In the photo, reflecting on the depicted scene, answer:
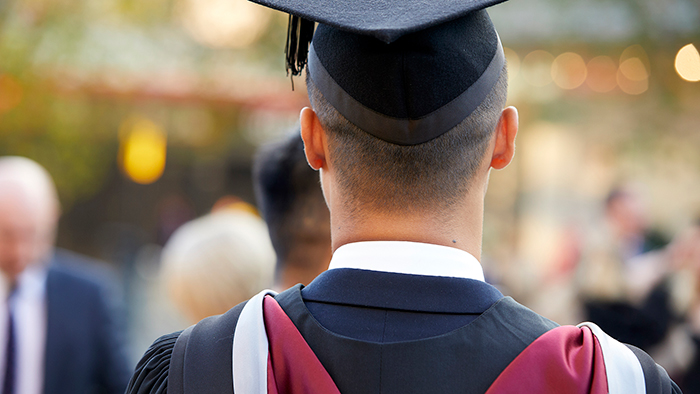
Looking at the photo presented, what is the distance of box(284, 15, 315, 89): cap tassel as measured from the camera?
1.42 metres

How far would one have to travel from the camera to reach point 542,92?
10.6 meters

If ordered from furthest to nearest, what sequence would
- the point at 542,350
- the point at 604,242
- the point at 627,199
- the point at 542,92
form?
the point at 542,92 → the point at 627,199 → the point at 604,242 → the point at 542,350

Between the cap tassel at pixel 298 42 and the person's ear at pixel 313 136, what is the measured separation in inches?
7.8

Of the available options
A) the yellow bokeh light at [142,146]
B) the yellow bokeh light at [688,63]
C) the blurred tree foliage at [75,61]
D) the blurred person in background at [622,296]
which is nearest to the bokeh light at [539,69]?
the yellow bokeh light at [688,63]

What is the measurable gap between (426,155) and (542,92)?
10.0 meters

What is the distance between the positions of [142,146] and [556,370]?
11.0 m

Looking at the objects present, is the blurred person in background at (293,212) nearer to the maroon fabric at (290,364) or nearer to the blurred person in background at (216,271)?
the blurred person in background at (216,271)

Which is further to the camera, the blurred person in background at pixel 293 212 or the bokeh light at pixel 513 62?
the bokeh light at pixel 513 62

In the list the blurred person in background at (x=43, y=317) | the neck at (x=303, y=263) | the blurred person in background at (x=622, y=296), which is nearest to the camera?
the neck at (x=303, y=263)

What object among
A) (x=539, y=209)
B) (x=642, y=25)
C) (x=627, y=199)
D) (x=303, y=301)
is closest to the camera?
(x=303, y=301)

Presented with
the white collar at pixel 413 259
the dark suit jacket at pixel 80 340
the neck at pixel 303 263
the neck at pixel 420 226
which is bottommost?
the dark suit jacket at pixel 80 340

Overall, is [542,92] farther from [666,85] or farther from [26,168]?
[26,168]

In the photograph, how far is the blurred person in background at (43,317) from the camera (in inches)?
121

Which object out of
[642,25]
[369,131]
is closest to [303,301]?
[369,131]
